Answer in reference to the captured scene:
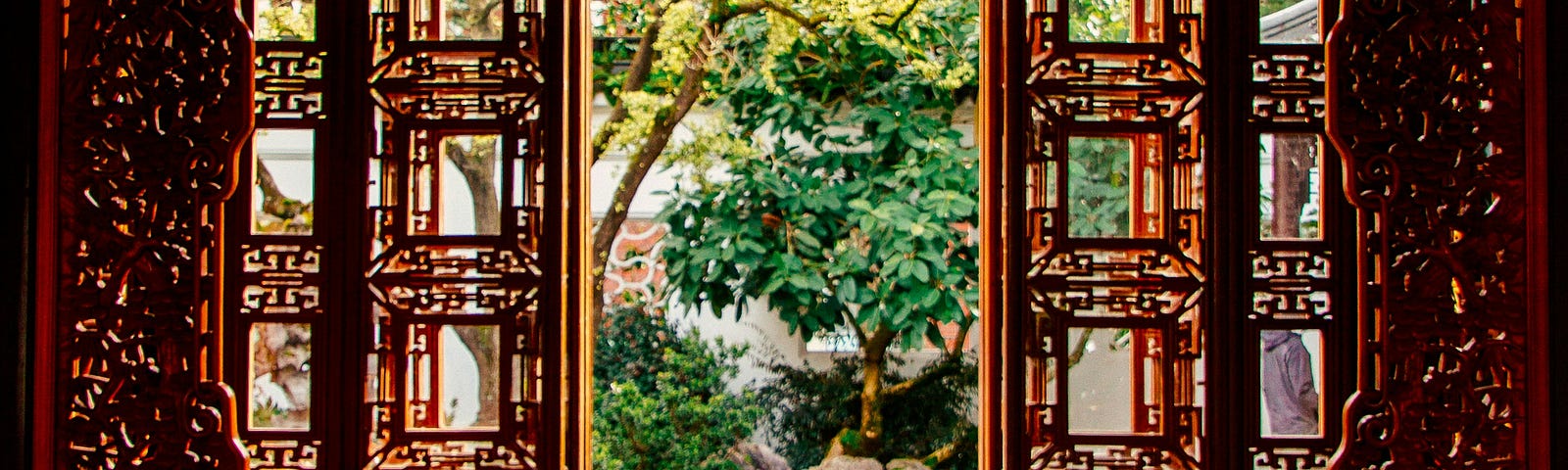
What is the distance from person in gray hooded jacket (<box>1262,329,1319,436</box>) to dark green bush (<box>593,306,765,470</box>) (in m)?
2.01


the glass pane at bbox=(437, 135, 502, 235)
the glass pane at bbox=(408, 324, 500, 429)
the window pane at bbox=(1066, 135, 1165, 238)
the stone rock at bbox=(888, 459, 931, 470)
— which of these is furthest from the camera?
the stone rock at bbox=(888, 459, 931, 470)

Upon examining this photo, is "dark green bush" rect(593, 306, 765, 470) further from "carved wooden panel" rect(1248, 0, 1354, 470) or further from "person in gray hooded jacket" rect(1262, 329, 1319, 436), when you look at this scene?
"carved wooden panel" rect(1248, 0, 1354, 470)

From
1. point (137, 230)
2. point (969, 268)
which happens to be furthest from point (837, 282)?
point (137, 230)

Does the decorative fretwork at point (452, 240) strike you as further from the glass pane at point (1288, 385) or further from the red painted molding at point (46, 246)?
the glass pane at point (1288, 385)

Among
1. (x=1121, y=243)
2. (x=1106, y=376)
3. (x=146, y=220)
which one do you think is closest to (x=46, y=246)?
(x=146, y=220)

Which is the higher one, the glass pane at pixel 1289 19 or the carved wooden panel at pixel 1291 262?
the glass pane at pixel 1289 19

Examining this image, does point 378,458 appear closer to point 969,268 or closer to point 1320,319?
point 1320,319

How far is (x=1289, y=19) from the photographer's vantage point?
2.96 m

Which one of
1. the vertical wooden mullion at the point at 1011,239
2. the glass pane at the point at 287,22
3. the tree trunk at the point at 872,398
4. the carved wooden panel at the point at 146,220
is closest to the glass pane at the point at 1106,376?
the vertical wooden mullion at the point at 1011,239

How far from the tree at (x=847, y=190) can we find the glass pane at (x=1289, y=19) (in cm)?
96

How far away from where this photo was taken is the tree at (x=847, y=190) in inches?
131

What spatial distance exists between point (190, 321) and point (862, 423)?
9.92 ft

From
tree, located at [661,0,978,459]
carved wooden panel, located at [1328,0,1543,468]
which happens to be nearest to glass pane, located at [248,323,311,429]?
tree, located at [661,0,978,459]

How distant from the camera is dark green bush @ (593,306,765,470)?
407cm
